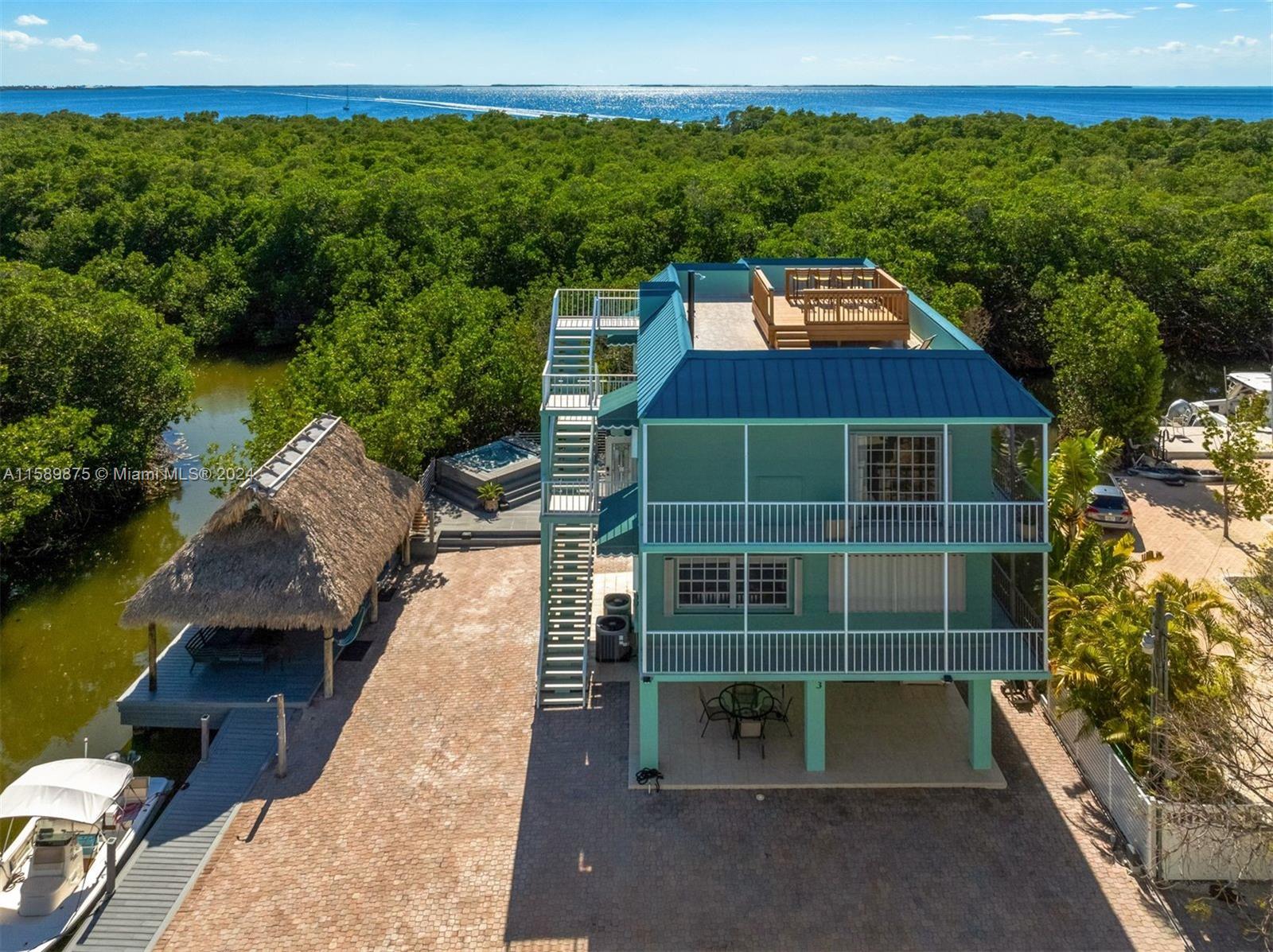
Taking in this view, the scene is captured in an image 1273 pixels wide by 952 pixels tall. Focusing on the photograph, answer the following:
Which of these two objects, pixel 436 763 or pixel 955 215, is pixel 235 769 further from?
pixel 955 215

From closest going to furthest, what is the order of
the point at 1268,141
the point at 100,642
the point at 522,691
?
the point at 522,691 → the point at 100,642 → the point at 1268,141

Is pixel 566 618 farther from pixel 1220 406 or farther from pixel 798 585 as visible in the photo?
pixel 1220 406

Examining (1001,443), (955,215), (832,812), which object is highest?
(955,215)

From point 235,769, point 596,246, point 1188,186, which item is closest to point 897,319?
point 235,769

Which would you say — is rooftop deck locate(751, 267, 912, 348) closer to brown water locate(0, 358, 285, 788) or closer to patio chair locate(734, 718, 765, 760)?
patio chair locate(734, 718, 765, 760)

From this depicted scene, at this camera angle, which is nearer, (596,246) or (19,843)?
(19,843)

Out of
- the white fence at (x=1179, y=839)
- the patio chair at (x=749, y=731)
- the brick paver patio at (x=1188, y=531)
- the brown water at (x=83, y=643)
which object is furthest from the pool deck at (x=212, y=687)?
the brick paver patio at (x=1188, y=531)

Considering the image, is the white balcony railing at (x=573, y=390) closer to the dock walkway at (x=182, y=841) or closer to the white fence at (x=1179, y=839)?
the dock walkway at (x=182, y=841)
